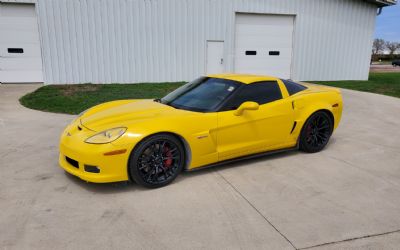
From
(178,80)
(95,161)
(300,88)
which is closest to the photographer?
(95,161)

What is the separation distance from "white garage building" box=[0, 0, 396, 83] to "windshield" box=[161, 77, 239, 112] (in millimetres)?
9064

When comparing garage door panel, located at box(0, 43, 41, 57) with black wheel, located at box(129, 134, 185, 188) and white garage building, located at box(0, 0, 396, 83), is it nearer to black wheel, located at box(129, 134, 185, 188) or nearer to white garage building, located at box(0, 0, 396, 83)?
white garage building, located at box(0, 0, 396, 83)

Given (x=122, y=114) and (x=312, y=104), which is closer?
(x=122, y=114)

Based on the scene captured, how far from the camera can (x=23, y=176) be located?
418 cm

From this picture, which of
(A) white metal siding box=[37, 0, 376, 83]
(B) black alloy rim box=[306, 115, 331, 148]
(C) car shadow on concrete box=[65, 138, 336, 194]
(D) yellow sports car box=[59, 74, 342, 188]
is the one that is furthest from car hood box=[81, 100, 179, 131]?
(A) white metal siding box=[37, 0, 376, 83]

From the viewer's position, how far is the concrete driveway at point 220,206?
9.45 feet

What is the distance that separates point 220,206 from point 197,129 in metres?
1.00

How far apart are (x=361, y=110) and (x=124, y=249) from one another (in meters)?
7.92

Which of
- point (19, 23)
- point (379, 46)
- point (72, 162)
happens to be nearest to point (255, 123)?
point (72, 162)

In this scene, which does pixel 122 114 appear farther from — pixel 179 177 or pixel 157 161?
pixel 179 177

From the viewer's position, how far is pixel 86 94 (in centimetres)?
1066

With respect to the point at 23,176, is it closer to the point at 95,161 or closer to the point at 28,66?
the point at 95,161

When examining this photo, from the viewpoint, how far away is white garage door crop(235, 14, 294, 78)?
48.5 feet

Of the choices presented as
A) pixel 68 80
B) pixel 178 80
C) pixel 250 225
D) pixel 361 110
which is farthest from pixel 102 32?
pixel 250 225
